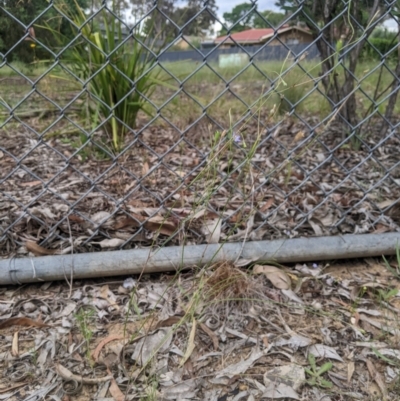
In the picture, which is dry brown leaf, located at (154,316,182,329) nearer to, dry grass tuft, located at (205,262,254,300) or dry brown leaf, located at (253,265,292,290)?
dry grass tuft, located at (205,262,254,300)

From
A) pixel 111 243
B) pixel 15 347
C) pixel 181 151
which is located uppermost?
pixel 181 151

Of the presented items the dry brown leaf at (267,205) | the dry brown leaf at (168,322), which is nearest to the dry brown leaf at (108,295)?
the dry brown leaf at (168,322)

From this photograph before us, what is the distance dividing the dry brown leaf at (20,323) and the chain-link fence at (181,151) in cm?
25

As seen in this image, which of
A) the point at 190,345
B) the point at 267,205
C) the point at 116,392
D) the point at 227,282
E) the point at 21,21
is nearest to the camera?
the point at 116,392

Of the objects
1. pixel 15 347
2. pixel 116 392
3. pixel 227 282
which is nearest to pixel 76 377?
pixel 116 392

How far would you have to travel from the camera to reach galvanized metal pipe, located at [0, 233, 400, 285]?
50.7 inches

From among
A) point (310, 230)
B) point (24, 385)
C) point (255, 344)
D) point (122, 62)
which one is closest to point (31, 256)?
point (24, 385)

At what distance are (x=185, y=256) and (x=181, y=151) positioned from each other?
88 centimetres

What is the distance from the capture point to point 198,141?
2.79 metres

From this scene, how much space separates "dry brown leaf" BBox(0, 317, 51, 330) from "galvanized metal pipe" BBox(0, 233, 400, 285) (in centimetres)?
13

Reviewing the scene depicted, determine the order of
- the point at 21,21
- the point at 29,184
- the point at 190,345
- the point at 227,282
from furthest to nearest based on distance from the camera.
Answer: the point at 29,184 < the point at 21,21 < the point at 227,282 < the point at 190,345

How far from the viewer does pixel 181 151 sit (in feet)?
6.94

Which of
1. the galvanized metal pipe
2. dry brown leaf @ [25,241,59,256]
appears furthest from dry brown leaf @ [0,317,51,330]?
dry brown leaf @ [25,241,59,256]

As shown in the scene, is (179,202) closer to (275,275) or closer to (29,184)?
(275,275)
